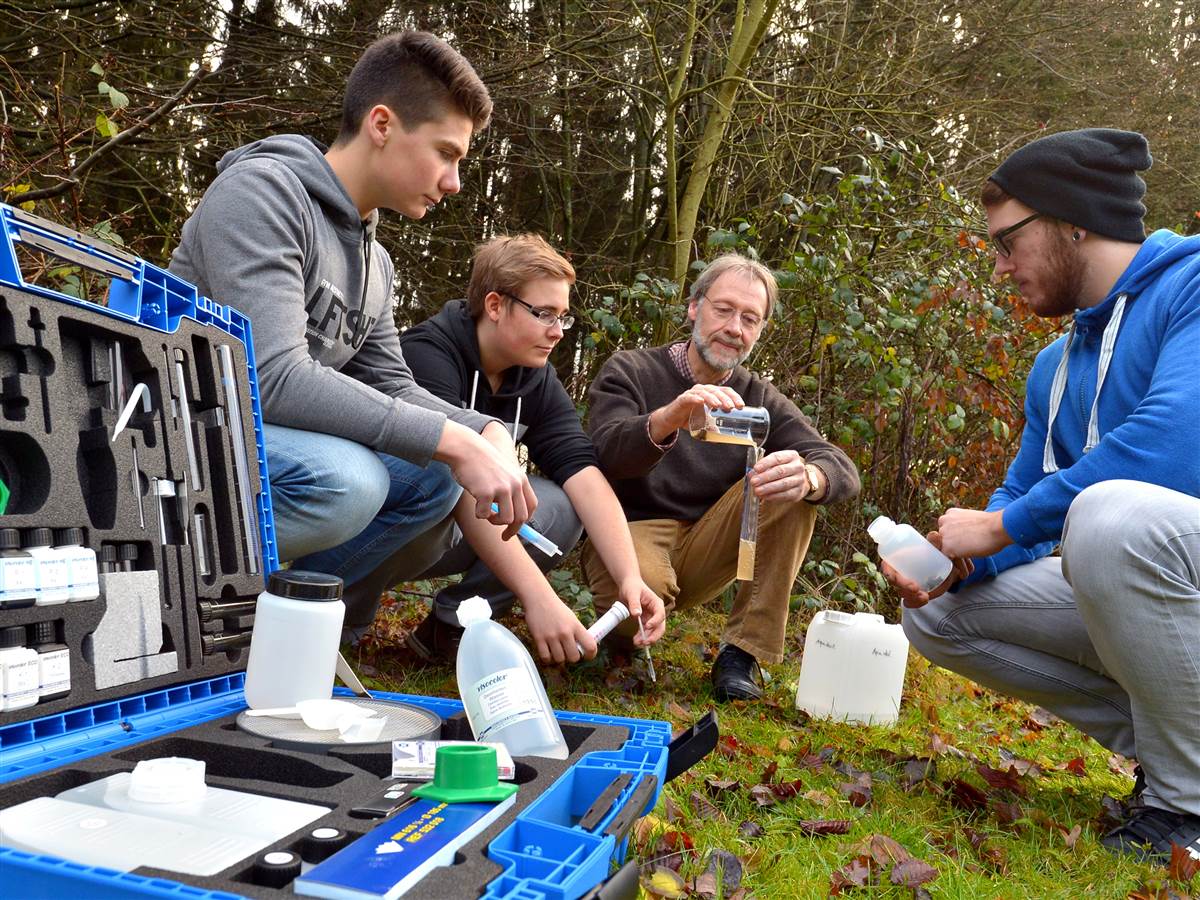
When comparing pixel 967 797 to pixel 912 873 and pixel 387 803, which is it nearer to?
pixel 912 873

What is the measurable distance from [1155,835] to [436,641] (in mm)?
2388

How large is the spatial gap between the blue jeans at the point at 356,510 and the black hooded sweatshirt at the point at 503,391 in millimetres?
564

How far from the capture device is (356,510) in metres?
2.53

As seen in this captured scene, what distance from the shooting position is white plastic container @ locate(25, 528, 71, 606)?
1.57 metres

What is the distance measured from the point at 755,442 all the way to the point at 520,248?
45.6 inches

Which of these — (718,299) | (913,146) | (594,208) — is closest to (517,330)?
(718,299)

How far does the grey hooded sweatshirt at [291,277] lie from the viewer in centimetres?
232

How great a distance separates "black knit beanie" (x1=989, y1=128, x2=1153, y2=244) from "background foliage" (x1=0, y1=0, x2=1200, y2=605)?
2249mm

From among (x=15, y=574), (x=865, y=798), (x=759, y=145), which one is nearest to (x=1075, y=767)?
(x=865, y=798)

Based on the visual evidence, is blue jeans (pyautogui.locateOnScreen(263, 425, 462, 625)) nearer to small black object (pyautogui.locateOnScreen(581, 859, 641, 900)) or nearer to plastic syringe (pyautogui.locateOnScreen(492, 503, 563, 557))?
plastic syringe (pyautogui.locateOnScreen(492, 503, 563, 557))

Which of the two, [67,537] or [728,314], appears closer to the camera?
[67,537]

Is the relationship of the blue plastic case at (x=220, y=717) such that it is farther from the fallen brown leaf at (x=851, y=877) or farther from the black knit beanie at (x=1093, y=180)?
the black knit beanie at (x=1093, y=180)

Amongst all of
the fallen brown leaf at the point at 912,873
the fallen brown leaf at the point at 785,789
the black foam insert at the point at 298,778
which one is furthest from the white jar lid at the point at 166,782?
the fallen brown leaf at the point at 785,789

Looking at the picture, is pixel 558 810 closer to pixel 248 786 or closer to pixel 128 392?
pixel 248 786
